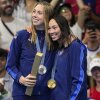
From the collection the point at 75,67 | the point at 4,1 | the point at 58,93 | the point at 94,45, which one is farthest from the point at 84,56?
the point at 4,1

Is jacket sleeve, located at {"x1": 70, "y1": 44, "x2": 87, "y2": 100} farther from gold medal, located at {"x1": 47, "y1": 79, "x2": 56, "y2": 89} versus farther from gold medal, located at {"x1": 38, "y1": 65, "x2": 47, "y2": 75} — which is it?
gold medal, located at {"x1": 38, "y1": 65, "x2": 47, "y2": 75}

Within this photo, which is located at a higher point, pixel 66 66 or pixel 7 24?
pixel 7 24

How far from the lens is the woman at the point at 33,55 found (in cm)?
510

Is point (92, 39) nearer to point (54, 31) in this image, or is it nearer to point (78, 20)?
point (78, 20)

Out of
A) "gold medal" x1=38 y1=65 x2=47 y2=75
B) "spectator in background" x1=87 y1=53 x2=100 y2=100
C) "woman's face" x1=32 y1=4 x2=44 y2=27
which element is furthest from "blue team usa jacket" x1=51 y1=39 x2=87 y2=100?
"spectator in background" x1=87 y1=53 x2=100 y2=100

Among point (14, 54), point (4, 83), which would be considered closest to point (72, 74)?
point (14, 54)

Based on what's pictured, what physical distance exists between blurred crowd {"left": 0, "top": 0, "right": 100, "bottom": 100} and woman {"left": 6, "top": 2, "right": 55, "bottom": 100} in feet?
3.04

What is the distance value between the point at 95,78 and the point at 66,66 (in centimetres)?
140

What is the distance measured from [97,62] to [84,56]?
139 centimetres

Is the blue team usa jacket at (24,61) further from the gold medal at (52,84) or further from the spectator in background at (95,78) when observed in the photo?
the spectator in background at (95,78)

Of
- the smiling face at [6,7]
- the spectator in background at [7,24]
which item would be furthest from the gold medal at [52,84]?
the smiling face at [6,7]

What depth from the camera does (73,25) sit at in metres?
7.39

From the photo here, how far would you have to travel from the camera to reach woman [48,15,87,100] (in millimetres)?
4949

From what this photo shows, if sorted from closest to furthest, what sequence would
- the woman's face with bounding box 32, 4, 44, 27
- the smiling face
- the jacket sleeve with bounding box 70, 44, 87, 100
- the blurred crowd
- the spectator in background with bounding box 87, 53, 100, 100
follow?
the jacket sleeve with bounding box 70, 44, 87, 100 → the woman's face with bounding box 32, 4, 44, 27 → the spectator in background with bounding box 87, 53, 100, 100 → the blurred crowd → the smiling face
